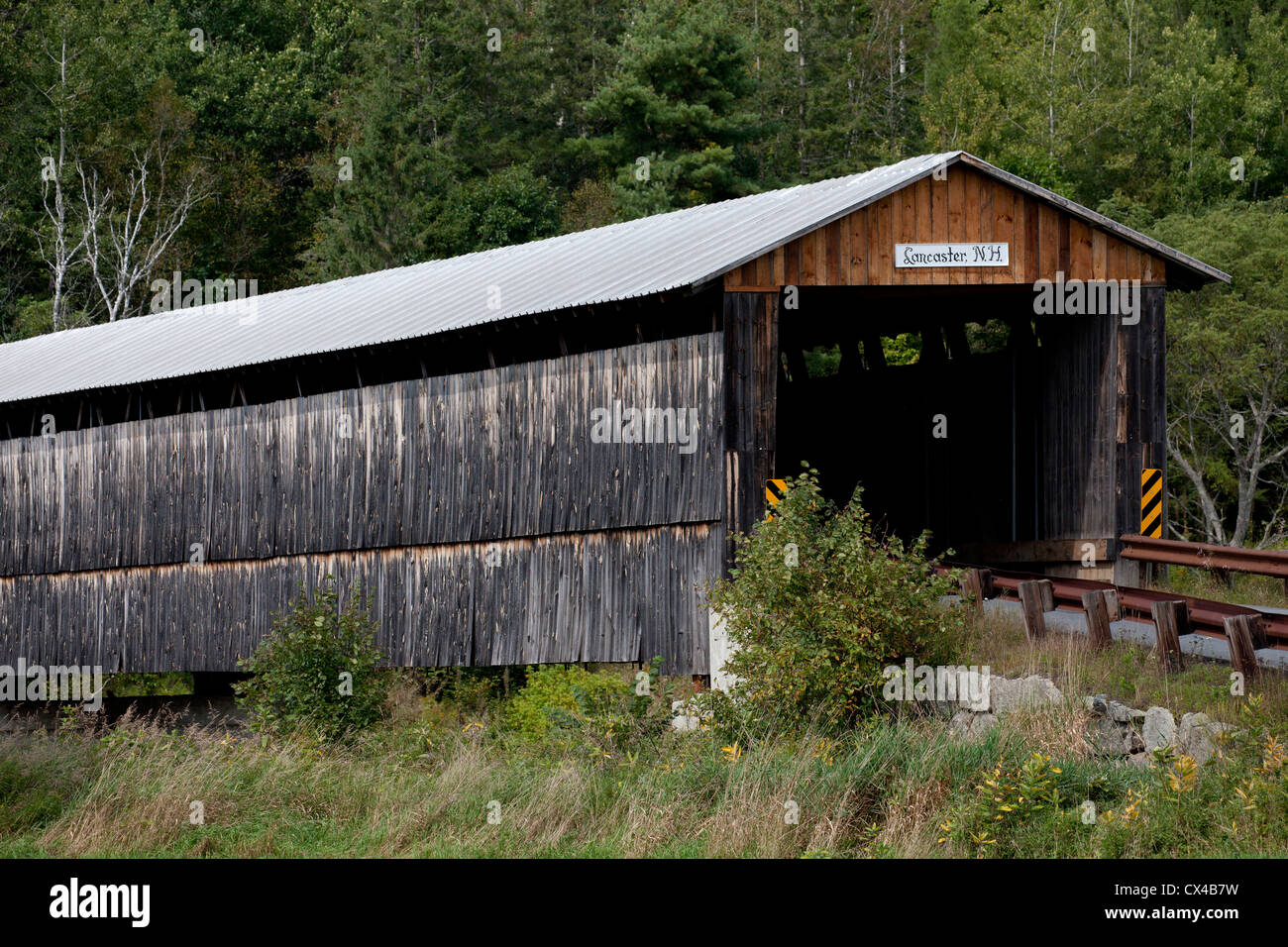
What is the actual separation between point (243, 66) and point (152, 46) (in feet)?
9.41

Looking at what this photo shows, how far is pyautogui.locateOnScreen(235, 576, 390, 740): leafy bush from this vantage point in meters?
17.0

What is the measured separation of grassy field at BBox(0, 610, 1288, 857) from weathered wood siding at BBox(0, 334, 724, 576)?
4.13 metres

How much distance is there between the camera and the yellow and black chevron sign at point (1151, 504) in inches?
708

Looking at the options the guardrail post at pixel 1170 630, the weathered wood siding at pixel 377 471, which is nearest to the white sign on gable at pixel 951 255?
the weathered wood siding at pixel 377 471

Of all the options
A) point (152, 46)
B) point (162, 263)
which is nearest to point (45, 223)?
point (162, 263)

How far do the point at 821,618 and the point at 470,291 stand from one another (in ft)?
31.7

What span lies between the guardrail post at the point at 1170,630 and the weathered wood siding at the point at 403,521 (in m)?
5.43

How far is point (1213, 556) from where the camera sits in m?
15.1
